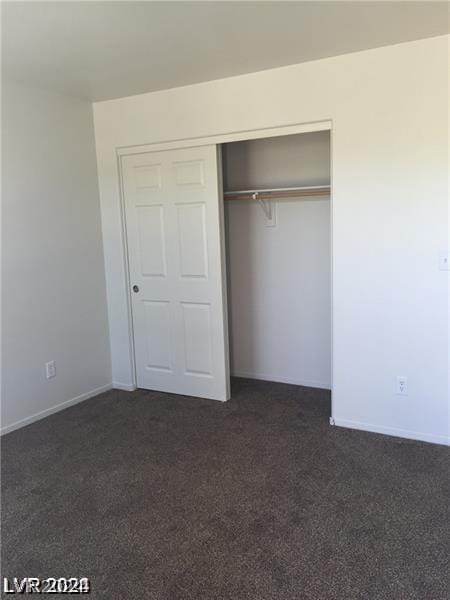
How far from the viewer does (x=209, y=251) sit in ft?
11.4

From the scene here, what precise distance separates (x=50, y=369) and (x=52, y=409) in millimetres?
319

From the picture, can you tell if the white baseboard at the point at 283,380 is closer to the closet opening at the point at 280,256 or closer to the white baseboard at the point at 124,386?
the closet opening at the point at 280,256

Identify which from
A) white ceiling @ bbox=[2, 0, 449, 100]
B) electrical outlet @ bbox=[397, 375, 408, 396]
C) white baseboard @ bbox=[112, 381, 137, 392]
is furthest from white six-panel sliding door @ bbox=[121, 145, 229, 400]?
electrical outlet @ bbox=[397, 375, 408, 396]

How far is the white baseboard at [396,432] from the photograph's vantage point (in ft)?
9.34

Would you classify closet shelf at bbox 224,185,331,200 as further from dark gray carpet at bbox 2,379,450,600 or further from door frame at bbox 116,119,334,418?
dark gray carpet at bbox 2,379,450,600

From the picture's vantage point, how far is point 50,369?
11.3 ft

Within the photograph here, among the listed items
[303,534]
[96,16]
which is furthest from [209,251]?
[303,534]

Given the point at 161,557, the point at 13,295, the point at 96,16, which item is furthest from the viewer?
the point at 13,295

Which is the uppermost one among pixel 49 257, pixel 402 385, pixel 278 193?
pixel 278 193

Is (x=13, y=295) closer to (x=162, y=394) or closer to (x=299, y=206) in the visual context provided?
(x=162, y=394)

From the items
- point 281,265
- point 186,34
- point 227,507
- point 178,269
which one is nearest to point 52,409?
point 178,269

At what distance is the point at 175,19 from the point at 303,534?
2519mm

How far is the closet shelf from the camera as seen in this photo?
3439 millimetres

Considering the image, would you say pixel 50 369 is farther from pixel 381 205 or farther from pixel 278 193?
pixel 381 205
